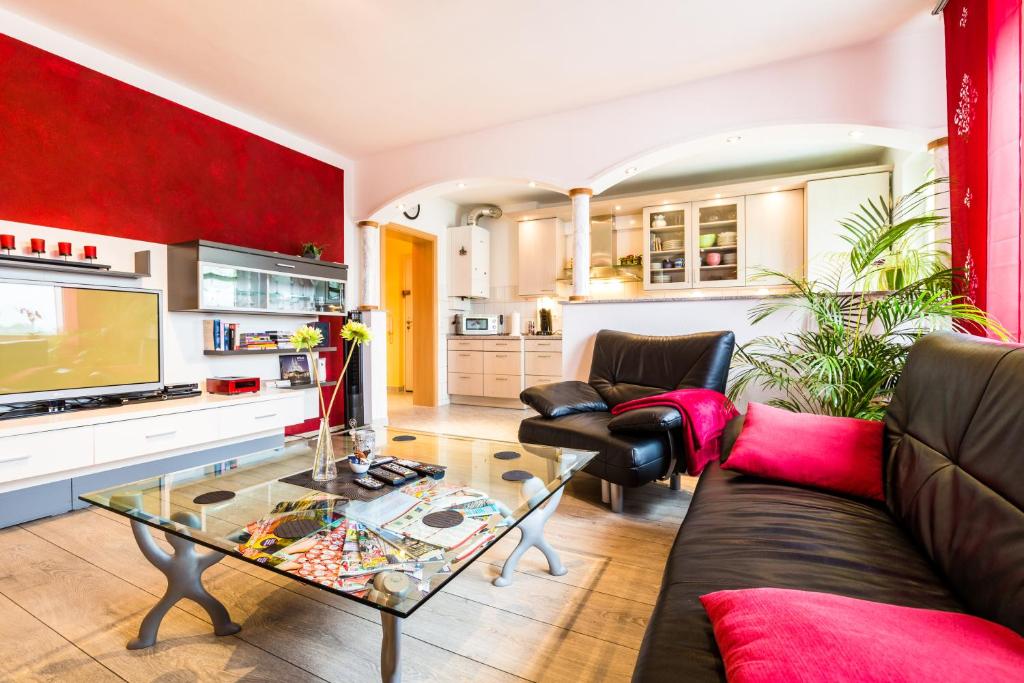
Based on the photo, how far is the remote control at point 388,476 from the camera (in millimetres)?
1679

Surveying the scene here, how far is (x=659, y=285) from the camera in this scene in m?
5.62

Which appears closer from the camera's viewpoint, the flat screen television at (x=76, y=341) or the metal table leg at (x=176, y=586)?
the metal table leg at (x=176, y=586)

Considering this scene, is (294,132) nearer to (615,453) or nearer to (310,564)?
(615,453)

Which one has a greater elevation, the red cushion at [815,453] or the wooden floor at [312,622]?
the red cushion at [815,453]

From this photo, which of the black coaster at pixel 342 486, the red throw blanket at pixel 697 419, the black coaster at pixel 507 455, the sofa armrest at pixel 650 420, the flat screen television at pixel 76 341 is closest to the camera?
the black coaster at pixel 342 486

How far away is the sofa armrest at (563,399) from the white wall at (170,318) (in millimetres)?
2416

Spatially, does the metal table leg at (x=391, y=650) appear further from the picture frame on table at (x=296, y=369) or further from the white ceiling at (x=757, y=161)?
the white ceiling at (x=757, y=161)

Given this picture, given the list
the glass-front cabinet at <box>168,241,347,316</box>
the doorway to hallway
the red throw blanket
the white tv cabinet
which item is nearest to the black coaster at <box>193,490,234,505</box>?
the white tv cabinet

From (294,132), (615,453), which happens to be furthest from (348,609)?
(294,132)

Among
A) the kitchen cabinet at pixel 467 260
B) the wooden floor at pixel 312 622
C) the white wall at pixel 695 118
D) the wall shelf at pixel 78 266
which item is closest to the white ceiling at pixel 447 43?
the white wall at pixel 695 118

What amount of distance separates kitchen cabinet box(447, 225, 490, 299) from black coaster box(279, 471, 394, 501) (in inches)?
179

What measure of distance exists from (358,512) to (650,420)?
1350mm

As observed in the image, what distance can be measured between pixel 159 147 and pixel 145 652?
3.32 meters

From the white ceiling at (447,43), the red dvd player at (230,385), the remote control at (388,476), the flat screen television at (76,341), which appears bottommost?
the remote control at (388,476)
